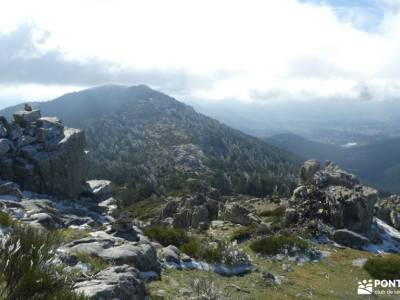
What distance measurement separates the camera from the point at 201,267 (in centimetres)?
2377

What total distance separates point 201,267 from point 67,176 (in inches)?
1263

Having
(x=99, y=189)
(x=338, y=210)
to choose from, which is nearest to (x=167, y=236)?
(x=338, y=210)

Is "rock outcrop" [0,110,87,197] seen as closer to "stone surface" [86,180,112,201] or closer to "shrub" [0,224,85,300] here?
"stone surface" [86,180,112,201]

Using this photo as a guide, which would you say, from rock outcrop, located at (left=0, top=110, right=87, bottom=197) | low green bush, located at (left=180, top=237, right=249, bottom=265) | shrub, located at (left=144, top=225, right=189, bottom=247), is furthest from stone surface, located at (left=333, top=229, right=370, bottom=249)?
rock outcrop, located at (left=0, top=110, right=87, bottom=197)

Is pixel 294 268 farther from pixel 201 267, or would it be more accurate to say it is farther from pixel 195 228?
pixel 195 228

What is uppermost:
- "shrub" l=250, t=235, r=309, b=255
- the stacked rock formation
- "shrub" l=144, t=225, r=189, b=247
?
"shrub" l=144, t=225, r=189, b=247

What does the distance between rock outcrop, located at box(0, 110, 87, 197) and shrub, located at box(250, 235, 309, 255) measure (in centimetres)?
2769

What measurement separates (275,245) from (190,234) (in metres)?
9.91

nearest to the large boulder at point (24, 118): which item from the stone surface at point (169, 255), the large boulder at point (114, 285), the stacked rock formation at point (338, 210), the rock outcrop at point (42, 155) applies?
the rock outcrop at point (42, 155)

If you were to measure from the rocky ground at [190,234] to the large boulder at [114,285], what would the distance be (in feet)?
0.13

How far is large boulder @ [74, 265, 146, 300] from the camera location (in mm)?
12539

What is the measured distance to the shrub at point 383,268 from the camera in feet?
94.2

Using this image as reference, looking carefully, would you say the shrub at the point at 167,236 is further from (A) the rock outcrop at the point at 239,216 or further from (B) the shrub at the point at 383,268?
(A) the rock outcrop at the point at 239,216

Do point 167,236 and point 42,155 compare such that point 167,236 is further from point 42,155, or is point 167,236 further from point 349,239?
point 42,155
